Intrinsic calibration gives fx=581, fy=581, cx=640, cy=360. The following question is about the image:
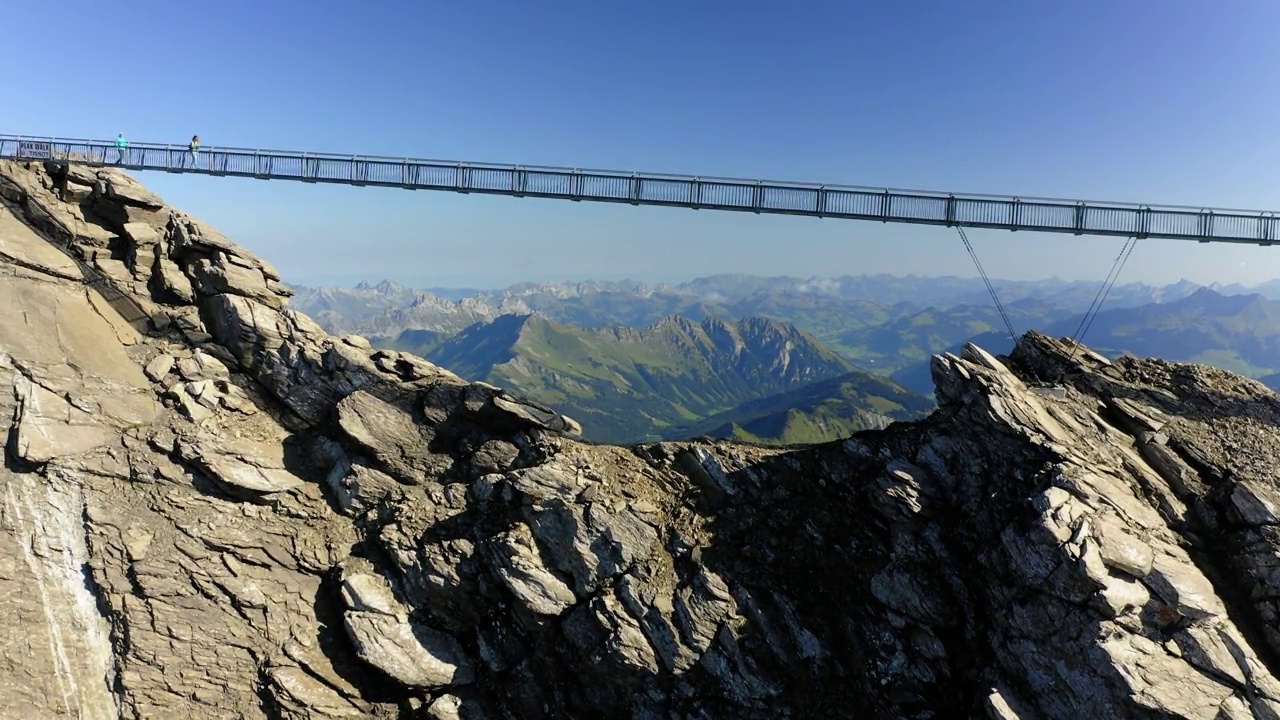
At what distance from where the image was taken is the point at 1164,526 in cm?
1820

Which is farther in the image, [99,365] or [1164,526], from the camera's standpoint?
[99,365]

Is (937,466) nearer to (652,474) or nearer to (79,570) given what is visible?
(652,474)

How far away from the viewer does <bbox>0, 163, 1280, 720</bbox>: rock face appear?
16.9 meters

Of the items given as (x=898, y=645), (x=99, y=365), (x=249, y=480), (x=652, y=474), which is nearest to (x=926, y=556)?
(x=898, y=645)

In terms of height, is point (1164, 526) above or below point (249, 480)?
above

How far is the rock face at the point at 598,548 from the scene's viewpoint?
16875mm

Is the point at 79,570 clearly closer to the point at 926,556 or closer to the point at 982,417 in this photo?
the point at 926,556

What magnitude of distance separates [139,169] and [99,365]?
20.3 m

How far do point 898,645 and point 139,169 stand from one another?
51013 mm

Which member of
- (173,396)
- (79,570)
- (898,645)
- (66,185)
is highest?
(66,185)

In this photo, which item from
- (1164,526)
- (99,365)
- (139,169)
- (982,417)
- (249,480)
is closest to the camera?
(1164,526)

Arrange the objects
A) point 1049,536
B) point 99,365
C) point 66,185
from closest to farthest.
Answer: point 1049,536, point 99,365, point 66,185

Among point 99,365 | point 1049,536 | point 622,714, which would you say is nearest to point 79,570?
point 99,365

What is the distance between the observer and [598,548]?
2162 centimetres
